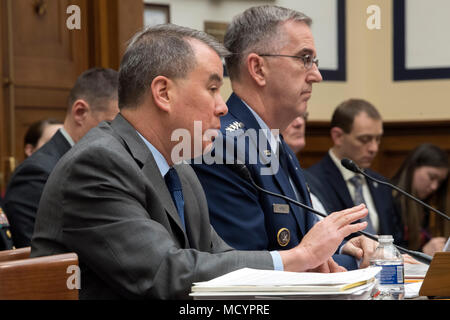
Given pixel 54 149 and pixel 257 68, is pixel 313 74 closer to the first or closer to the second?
pixel 257 68

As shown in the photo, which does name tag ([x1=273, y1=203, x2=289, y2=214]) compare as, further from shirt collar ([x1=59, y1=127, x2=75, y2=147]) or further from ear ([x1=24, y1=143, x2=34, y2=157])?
ear ([x1=24, y1=143, x2=34, y2=157])

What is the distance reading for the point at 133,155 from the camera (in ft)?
5.35

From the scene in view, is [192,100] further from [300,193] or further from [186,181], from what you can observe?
[300,193]

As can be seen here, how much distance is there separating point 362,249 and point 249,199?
38 centimetres

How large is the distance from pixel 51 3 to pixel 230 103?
83.0 inches

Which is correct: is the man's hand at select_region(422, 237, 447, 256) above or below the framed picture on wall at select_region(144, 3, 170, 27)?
below

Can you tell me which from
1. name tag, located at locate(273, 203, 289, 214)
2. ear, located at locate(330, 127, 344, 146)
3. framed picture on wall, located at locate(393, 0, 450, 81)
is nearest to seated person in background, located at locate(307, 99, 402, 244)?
ear, located at locate(330, 127, 344, 146)

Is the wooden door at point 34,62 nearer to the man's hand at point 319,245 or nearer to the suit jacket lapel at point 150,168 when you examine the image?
the suit jacket lapel at point 150,168

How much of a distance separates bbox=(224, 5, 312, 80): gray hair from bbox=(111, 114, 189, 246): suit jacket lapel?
0.92 m

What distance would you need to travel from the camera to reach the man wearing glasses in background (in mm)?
2148

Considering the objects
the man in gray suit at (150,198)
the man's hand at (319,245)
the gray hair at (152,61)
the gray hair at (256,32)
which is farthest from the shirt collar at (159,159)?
the gray hair at (256,32)

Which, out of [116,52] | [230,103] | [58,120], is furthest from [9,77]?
[230,103]

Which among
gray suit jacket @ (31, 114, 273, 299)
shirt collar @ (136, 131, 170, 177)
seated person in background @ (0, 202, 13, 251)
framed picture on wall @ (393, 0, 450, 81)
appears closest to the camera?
gray suit jacket @ (31, 114, 273, 299)

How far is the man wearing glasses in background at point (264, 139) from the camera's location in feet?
7.05
